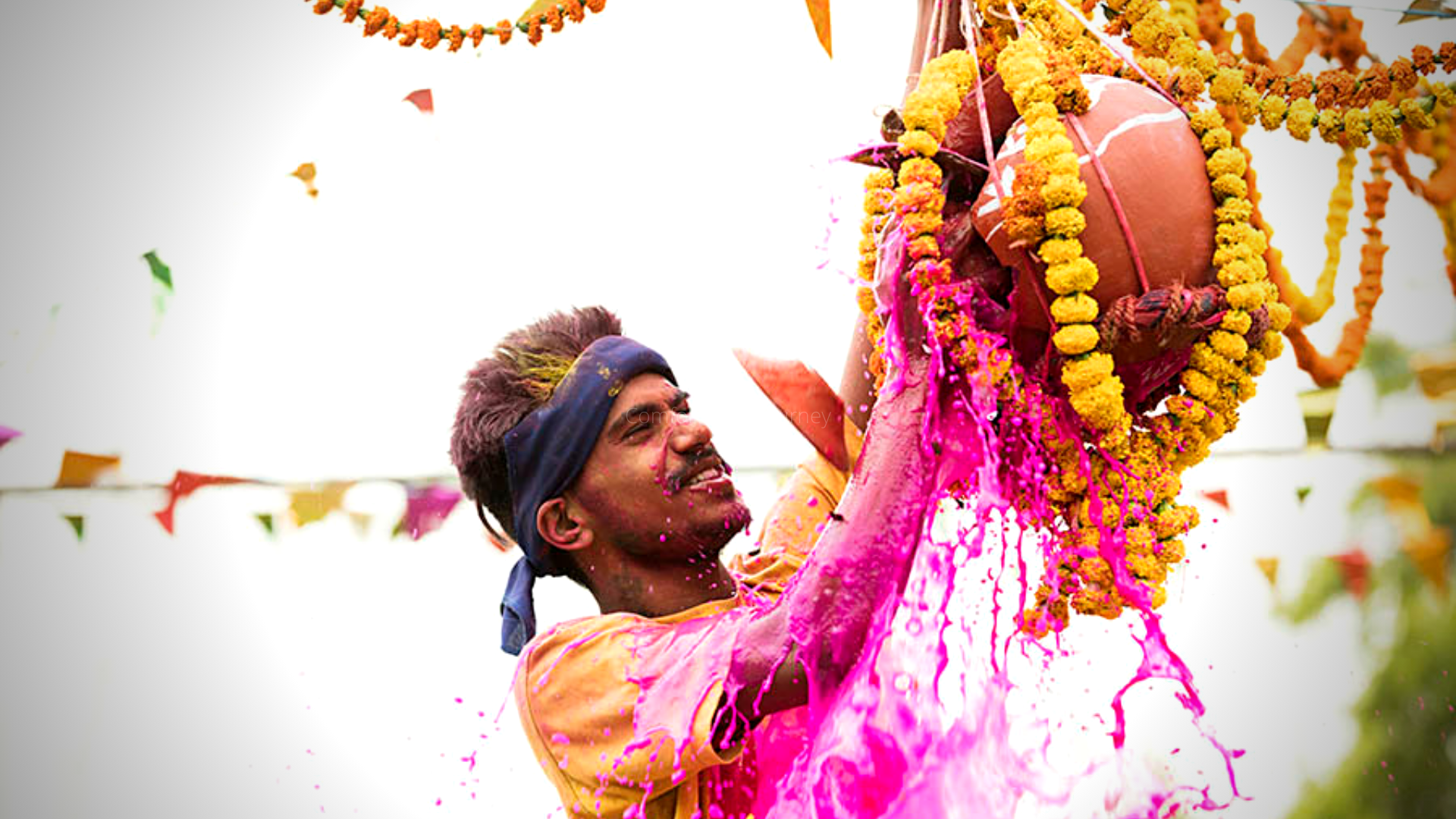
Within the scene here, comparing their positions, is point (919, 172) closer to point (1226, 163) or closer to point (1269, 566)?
point (1226, 163)

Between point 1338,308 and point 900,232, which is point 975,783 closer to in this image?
point 900,232

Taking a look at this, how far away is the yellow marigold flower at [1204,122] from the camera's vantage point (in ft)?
5.22

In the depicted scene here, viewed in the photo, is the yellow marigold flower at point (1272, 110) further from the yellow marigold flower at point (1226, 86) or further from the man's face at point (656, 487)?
the man's face at point (656, 487)

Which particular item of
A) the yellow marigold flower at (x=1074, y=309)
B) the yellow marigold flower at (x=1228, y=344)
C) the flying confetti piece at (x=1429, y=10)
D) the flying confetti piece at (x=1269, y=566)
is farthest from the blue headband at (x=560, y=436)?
the flying confetti piece at (x=1269, y=566)

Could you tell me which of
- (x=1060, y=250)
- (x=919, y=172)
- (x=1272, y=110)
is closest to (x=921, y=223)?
(x=919, y=172)

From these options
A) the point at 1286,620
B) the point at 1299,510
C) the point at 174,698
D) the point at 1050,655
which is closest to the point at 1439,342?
the point at 1299,510

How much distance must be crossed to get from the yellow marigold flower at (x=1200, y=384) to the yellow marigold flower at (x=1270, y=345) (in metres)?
0.08

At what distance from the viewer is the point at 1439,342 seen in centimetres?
366

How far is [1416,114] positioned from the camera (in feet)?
5.48

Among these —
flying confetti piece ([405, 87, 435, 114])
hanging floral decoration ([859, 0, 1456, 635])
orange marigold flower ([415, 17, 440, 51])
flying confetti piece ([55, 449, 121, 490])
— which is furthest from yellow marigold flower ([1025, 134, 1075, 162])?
flying confetti piece ([55, 449, 121, 490])

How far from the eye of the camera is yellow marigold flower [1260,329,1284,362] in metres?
1.60

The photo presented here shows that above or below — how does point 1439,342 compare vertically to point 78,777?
above

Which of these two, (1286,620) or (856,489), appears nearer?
(856,489)

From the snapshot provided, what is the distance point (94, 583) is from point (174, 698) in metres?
0.41
